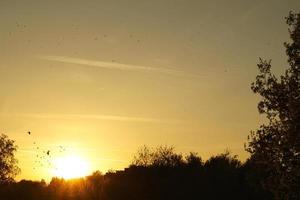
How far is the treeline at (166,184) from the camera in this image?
55531 mm

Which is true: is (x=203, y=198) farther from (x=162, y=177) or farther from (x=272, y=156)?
(x=272, y=156)

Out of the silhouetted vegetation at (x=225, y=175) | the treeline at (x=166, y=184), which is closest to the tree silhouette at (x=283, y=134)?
the silhouetted vegetation at (x=225, y=175)

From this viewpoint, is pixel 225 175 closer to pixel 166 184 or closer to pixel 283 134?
pixel 166 184

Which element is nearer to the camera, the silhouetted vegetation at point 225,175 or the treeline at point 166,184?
the silhouetted vegetation at point 225,175

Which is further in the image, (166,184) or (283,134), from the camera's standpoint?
(166,184)

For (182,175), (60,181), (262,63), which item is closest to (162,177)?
(182,175)

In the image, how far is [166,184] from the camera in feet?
190

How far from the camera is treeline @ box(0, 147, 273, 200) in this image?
182ft

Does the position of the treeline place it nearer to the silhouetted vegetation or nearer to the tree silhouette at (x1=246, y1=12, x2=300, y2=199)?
the silhouetted vegetation

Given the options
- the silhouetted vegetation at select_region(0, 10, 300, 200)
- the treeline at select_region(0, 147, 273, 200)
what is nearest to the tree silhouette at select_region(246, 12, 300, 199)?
the silhouetted vegetation at select_region(0, 10, 300, 200)

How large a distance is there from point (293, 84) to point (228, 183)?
28423 millimetres

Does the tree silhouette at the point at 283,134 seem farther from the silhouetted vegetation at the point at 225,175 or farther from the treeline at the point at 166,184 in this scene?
the treeline at the point at 166,184

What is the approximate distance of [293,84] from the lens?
30.1 meters

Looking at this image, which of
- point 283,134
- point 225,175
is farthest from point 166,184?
point 283,134
